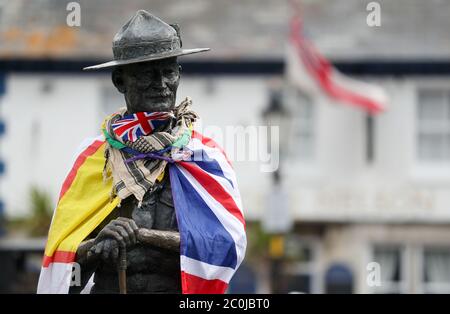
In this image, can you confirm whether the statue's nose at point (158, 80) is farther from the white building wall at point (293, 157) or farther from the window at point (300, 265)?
the white building wall at point (293, 157)

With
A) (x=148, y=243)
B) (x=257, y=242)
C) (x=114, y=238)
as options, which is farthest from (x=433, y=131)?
(x=114, y=238)

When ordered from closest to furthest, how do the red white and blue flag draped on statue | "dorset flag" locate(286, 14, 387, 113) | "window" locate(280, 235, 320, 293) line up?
1. the red white and blue flag draped on statue
2. "dorset flag" locate(286, 14, 387, 113)
3. "window" locate(280, 235, 320, 293)

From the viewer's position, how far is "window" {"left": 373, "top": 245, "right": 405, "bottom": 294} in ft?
91.4

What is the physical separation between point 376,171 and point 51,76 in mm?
6268

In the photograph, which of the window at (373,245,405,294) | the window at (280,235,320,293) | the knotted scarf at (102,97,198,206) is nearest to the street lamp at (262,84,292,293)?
the window at (280,235,320,293)

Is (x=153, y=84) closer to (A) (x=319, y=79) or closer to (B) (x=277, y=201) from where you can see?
(B) (x=277, y=201)

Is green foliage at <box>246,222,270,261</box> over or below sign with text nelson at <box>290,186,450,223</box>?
below

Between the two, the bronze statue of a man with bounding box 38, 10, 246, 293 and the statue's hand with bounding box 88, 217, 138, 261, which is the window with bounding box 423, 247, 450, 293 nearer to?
the bronze statue of a man with bounding box 38, 10, 246, 293

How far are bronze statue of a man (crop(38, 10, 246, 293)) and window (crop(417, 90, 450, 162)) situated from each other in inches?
794

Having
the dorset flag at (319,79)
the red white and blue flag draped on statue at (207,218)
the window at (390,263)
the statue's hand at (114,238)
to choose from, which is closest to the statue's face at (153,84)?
the red white and blue flag draped on statue at (207,218)

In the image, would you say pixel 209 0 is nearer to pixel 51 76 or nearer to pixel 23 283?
pixel 51 76

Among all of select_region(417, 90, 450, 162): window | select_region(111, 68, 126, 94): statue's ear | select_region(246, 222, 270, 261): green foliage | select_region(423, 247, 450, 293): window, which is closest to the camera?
select_region(111, 68, 126, 94): statue's ear

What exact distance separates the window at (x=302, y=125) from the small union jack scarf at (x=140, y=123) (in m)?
20.1

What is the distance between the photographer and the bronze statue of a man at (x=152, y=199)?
25.2 feet
